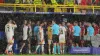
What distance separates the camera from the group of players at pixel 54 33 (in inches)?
1007

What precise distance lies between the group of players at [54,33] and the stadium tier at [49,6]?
38.2 inches

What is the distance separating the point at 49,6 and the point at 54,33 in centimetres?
193

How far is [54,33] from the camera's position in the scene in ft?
84.7

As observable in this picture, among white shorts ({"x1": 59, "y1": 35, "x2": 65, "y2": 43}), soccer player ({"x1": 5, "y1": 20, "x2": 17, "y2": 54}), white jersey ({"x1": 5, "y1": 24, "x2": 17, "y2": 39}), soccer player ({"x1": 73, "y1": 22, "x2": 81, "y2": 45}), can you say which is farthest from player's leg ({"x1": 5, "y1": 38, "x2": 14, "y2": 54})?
soccer player ({"x1": 73, "y1": 22, "x2": 81, "y2": 45})

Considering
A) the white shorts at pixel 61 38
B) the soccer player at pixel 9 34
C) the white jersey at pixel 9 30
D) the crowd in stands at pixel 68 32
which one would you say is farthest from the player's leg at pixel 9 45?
the white shorts at pixel 61 38

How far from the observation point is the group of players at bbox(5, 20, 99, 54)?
1007 inches

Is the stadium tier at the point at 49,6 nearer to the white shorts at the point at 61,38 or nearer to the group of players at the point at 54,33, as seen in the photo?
the group of players at the point at 54,33

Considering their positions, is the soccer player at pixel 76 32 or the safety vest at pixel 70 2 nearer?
the soccer player at pixel 76 32

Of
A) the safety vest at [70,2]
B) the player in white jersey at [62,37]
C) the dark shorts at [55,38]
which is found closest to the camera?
the player in white jersey at [62,37]

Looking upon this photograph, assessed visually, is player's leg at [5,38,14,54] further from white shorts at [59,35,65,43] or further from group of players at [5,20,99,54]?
white shorts at [59,35,65,43]

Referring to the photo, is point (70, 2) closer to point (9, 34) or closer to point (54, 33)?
point (54, 33)

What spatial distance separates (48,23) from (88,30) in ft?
7.40

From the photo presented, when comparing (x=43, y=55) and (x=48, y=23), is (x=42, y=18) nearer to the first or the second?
(x=48, y=23)

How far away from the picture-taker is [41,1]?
2723cm
